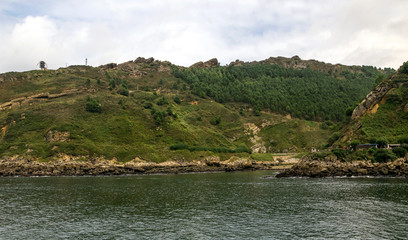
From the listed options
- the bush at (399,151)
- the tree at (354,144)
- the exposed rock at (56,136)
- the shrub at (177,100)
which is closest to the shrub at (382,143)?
the bush at (399,151)

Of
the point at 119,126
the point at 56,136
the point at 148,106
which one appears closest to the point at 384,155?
the point at 119,126

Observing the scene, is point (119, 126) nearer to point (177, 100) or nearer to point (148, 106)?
point (148, 106)

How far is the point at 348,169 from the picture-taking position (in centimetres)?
8862

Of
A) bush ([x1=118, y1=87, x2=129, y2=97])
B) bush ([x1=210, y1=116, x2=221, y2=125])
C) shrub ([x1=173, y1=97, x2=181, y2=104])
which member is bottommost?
bush ([x1=210, y1=116, x2=221, y2=125])

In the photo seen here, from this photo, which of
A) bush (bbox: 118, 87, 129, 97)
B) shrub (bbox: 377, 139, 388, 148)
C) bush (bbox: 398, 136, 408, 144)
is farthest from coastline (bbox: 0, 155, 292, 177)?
bush (bbox: 118, 87, 129, 97)

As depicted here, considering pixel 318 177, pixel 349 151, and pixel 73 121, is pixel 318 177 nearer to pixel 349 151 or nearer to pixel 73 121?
pixel 349 151

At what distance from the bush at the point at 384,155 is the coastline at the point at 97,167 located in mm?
54946

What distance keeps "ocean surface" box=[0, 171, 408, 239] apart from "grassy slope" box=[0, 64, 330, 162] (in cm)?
5591

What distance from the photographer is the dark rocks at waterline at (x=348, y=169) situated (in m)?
84.9

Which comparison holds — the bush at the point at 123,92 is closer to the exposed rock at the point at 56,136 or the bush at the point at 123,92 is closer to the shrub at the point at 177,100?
the shrub at the point at 177,100

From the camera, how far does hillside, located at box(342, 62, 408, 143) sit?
99.6 meters

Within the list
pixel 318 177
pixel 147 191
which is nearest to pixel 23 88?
pixel 147 191

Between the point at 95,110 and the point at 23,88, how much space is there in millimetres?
52903

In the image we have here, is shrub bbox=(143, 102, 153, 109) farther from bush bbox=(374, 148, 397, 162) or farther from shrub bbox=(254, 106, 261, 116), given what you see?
bush bbox=(374, 148, 397, 162)
